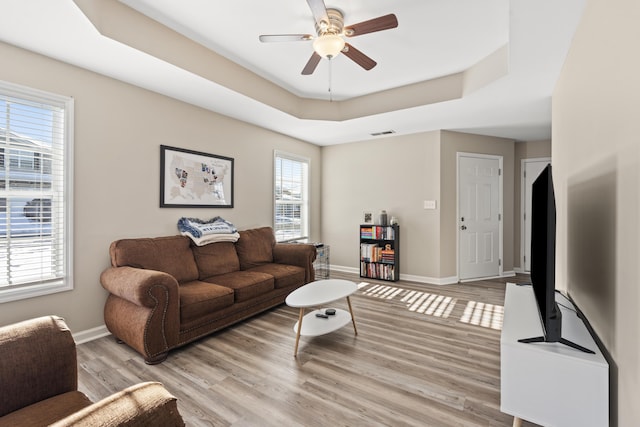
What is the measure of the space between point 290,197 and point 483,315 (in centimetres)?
338

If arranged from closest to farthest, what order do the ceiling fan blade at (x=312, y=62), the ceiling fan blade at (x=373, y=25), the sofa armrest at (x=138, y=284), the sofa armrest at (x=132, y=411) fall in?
the sofa armrest at (x=132, y=411) → the ceiling fan blade at (x=373, y=25) → the sofa armrest at (x=138, y=284) → the ceiling fan blade at (x=312, y=62)

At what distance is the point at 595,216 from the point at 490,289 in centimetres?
320

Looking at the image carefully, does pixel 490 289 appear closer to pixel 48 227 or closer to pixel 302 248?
pixel 302 248

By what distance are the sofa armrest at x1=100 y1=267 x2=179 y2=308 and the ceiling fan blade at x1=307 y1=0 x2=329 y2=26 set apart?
7.32 ft

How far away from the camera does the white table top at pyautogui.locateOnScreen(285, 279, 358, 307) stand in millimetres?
2432

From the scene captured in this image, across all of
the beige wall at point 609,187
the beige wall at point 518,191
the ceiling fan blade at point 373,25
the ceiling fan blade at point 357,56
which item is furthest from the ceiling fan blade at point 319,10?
the beige wall at point 518,191

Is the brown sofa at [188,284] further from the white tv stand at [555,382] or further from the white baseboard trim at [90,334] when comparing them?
the white tv stand at [555,382]

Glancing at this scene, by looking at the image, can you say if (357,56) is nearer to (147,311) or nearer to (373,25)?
(373,25)

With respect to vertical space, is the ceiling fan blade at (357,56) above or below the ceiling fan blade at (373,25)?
below

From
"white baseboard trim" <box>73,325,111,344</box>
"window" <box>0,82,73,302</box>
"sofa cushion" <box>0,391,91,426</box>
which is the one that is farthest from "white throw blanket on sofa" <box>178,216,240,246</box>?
"sofa cushion" <box>0,391,91,426</box>

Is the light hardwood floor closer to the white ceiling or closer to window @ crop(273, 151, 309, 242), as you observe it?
window @ crop(273, 151, 309, 242)

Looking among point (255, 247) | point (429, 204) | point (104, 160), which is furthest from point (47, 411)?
point (429, 204)

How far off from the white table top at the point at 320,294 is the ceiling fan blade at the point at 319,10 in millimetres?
2116

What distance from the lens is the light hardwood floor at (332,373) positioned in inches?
68.1
